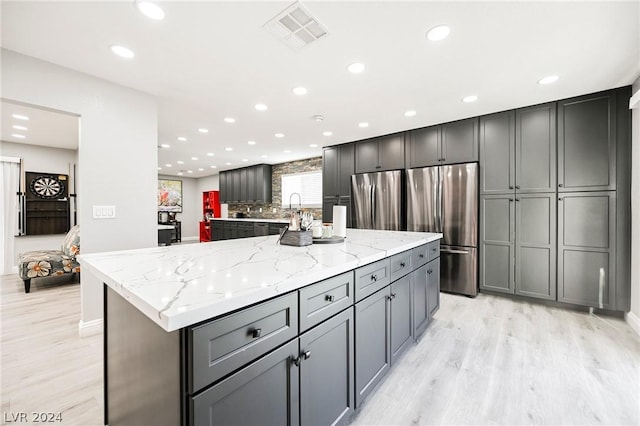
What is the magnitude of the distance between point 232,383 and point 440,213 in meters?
3.71

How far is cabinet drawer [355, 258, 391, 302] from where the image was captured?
5.05 ft

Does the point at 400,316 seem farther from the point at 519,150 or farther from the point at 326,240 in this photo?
the point at 519,150

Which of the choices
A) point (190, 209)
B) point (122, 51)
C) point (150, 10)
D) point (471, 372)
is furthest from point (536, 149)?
point (190, 209)

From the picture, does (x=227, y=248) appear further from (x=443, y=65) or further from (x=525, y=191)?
(x=525, y=191)

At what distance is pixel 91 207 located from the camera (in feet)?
8.46

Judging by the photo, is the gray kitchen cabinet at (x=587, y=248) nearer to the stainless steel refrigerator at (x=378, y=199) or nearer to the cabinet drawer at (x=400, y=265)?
the stainless steel refrigerator at (x=378, y=199)

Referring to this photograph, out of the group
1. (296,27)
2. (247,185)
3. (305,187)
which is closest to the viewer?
(296,27)

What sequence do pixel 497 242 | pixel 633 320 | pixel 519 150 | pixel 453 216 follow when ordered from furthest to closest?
1. pixel 453 216
2. pixel 497 242
3. pixel 519 150
4. pixel 633 320

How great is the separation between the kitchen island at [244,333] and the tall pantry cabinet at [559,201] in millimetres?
2601

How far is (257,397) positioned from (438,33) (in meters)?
2.49

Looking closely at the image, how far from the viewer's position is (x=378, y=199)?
4559mm

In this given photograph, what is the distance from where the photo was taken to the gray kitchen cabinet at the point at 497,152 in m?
3.51

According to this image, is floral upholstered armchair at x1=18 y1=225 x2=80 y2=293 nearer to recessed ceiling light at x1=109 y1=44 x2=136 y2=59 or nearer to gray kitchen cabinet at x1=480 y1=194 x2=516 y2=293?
recessed ceiling light at x1=109 y1=44 x2=136 y2=59

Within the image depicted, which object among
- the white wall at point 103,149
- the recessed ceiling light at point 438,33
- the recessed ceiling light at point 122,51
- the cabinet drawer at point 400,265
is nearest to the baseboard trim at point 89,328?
the white wall at point 103,149
